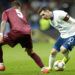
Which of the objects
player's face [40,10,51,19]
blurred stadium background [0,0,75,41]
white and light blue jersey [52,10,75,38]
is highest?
player's face [40,10,51,19]

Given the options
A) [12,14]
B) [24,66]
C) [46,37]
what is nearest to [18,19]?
[12,14]

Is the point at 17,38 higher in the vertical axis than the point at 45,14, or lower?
lower

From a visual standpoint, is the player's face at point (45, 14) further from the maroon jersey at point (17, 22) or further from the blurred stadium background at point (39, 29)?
the blurred stadium background at point (39, 29)

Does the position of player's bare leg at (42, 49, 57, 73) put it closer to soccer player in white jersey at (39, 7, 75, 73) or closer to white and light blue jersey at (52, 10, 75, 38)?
soccer player in white jersey at (39, 7, 75, 73)

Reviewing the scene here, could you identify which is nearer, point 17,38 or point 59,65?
point 17,38

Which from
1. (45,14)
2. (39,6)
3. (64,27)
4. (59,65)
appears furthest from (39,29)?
(45,14)

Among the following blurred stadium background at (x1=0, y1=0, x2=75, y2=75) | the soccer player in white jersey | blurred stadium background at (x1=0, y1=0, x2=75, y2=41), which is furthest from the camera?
blurred stadium background at (x1=0, y1=0, x2=75, y2=41)

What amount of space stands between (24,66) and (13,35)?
2.70 metres

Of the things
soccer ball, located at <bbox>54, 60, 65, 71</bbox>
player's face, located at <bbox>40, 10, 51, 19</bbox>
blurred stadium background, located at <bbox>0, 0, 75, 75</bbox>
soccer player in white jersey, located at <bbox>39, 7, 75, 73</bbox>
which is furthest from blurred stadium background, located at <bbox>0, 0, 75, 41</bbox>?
player's face, located at <bbox>40, 10, 51, 19</bbox>

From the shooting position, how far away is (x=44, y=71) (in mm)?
14719

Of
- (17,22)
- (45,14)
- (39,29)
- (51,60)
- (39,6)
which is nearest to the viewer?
(45,14)

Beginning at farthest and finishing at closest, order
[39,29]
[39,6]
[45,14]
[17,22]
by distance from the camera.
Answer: [39,29] < [39,6] < [17,22] < [45,14]

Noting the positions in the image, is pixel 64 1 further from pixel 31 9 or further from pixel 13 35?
pixel 13 35

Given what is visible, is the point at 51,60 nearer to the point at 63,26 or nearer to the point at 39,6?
the point at 63,26
